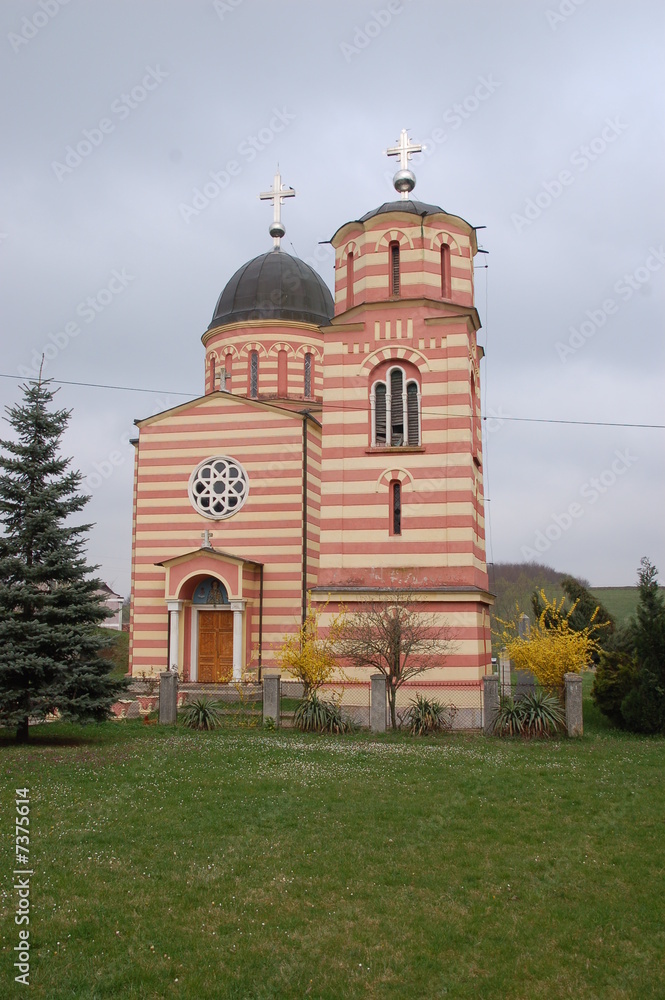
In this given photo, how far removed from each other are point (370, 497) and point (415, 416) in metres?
2.36

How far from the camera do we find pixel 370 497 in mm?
21188

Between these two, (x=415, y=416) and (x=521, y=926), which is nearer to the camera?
(x=521, y=926)

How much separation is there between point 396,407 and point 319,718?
8.03 meters

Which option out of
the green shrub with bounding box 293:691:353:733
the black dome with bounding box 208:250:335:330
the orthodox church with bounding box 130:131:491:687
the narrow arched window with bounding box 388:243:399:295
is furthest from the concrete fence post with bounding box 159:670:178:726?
the black dome with bounding box 208:250:335:330

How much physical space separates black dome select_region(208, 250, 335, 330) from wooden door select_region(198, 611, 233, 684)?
38.9 ft

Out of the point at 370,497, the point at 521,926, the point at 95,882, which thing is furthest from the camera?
the point at 370,497

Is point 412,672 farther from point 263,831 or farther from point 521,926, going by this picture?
point 521,926

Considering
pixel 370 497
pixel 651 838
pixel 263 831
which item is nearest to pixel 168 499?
pixel 370 497

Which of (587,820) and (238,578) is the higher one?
(238,578)

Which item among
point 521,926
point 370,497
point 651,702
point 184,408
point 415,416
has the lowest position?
point 521,926

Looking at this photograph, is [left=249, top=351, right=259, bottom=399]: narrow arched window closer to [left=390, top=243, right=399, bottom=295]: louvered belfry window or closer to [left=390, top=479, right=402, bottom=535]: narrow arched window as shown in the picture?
[left=390, top=243, right=399, bottom=295]: louvered belfry window

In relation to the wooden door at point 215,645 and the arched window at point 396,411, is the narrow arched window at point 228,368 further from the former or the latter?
the arched window at point 396,411

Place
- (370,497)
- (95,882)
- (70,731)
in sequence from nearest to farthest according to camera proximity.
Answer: (95,882) → (70,731) → (370,497)

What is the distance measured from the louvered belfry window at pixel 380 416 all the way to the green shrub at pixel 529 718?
24.3ft
